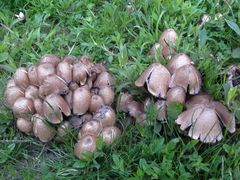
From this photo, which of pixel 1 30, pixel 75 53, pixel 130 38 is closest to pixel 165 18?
pixel 130 38

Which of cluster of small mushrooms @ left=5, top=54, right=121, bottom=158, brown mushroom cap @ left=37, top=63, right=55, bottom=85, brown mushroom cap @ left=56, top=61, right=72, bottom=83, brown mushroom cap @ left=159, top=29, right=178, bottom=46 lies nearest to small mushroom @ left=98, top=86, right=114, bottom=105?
cluster of small mushrooms @ left=5, top=54, right=121, bottom=158

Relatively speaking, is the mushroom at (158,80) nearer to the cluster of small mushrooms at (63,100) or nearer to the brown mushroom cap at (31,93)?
the cluster of small mushrooms at (63,100)

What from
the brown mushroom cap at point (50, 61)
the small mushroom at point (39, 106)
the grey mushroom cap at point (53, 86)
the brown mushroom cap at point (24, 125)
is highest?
the brown mushroom cap at point (50, 61)

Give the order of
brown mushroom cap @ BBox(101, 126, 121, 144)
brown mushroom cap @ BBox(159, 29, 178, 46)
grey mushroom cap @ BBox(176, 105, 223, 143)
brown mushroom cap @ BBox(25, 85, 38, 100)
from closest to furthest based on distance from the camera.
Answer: grey mushroom cap @ BBox(176, 105, 223, 143), brown mushroom cap @ BBox(101, 126, 121, 144), brown mushroom cap @ BBox(25, 85, 38, 100), brown mushroom cap @ BBox(159, 29, 178, 46)

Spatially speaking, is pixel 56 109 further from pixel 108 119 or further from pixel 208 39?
pixel 208 39

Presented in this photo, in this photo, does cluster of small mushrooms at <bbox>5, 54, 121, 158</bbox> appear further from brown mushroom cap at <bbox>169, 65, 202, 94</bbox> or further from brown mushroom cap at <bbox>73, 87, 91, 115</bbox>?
brown mushroom cap at <bbox>169, 65, 202, 94</bbox>

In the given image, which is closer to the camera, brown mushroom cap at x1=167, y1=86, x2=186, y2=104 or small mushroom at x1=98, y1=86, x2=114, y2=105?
brown mushroom cap at x1=167, y1=86, x2=186, y2=104

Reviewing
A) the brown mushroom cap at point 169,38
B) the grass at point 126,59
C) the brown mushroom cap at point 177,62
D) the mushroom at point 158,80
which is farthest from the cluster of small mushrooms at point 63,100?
the brown mushroom cap at point 169,38
